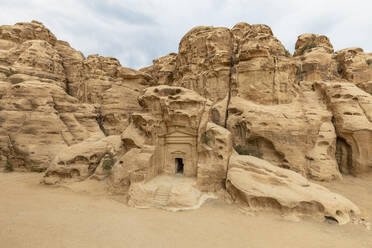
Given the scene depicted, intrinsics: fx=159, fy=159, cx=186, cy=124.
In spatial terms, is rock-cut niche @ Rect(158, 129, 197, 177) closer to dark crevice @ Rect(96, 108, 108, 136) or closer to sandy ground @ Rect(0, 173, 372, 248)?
sandy ground @ Rect(0, 173, 372, 248)

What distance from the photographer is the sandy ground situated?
579 cm

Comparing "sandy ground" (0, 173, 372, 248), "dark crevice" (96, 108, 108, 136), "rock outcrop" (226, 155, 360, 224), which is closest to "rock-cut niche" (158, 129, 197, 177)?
"rock outcrop" (226, 155, 360, 224)

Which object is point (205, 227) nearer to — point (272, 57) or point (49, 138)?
point (272, 57)

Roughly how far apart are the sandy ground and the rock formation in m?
0.86

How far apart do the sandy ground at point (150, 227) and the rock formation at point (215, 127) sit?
864 millimetres

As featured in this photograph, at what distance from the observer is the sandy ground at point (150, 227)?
19.0 ft

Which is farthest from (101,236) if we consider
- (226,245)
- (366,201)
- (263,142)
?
(366,201)

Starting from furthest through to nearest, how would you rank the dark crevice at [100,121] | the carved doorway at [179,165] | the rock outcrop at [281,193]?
the dark crevice at [100,121]
the carved doorway at [179,165]
the rock outcrop at [281,193]

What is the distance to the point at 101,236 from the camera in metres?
6.02

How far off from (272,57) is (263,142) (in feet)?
25.8

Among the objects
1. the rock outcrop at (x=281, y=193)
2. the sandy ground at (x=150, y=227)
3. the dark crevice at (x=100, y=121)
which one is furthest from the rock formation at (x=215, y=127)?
the sandy ground at (x=150, y=227)

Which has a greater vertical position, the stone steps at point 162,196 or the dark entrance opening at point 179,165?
the dark entrance opening at point 179,165

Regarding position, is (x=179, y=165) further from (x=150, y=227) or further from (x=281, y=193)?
(x=281, y=193)

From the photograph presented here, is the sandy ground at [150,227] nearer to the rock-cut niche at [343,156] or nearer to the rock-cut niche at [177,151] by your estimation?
the rock-cut niche at [177,151]
